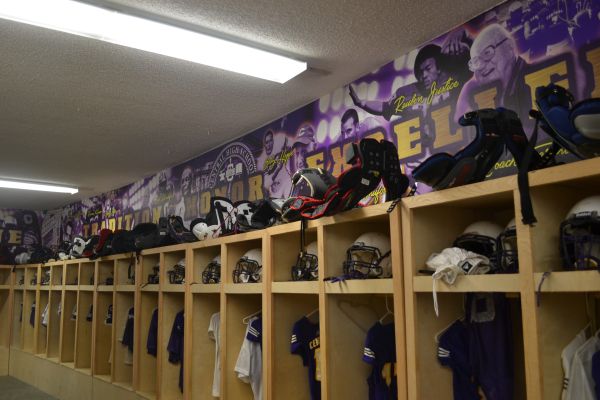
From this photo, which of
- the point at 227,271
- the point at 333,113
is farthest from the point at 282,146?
the point at 227,271

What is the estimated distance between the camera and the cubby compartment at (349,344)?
8.71 ft

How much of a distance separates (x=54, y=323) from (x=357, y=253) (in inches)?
227

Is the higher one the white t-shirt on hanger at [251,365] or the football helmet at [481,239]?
the football helmet at [481,239]

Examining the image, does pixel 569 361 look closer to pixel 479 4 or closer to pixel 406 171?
pixel 406 171

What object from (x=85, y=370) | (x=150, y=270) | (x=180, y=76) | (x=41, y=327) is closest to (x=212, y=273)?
(x=150, y=270)

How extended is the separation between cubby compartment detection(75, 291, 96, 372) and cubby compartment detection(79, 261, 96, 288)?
13cm

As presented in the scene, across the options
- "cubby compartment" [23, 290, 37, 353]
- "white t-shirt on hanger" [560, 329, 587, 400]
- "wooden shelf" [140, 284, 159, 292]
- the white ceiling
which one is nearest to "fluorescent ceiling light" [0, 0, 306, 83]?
the white ceiling

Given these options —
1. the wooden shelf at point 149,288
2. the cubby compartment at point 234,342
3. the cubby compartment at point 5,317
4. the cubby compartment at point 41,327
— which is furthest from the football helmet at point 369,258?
the cubby compartment at point 5,317

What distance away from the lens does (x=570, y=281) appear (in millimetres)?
1682

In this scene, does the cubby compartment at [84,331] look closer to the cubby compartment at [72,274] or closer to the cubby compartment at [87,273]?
the cubby compartment at [87,273]

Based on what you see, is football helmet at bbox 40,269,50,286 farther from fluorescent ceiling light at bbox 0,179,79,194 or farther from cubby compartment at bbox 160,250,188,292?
cubby compartment at bbox 160,250,188,292

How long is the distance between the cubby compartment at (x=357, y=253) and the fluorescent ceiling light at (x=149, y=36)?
0.98 meters

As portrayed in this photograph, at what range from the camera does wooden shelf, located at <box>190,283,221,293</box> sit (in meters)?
3.70

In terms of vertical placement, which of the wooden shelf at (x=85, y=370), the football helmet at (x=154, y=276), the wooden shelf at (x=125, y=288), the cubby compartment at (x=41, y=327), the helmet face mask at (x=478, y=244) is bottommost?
the wooden shelf at (x=85, y=370)
